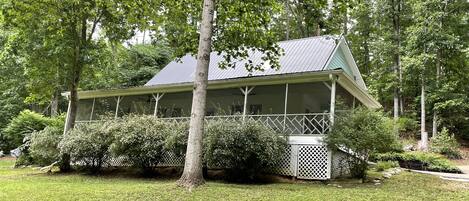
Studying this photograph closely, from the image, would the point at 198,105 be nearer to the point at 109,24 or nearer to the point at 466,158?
the point at 109,24

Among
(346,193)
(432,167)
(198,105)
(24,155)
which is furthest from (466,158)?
(24,155)

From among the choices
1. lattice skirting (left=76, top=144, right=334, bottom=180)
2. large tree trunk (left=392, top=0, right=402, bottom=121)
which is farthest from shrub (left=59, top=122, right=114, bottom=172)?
large tree trunk (left=392, top=0, right=402, bottom=121)

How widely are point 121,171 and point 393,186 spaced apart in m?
9.35

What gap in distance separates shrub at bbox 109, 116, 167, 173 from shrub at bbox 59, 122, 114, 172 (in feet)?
1.92

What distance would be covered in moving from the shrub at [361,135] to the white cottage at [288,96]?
0.52 meters

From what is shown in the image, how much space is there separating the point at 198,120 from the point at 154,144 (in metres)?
3.59

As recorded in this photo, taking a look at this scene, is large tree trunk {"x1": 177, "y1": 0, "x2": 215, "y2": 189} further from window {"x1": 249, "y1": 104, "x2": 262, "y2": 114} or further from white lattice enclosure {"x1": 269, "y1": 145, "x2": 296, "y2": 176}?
window {"x1": 249, "y1": 104, "x2": 262, "y2": 114}

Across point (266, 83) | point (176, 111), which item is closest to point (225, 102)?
point (176, 111)

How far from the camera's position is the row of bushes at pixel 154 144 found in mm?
10312

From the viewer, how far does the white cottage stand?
11367mm

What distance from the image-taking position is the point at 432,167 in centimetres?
1478

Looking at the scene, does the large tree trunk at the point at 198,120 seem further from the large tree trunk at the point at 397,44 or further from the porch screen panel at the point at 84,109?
the large tree trunk at the point at 397,44

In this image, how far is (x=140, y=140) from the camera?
11688mm

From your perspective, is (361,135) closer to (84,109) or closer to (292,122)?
(292,122)
